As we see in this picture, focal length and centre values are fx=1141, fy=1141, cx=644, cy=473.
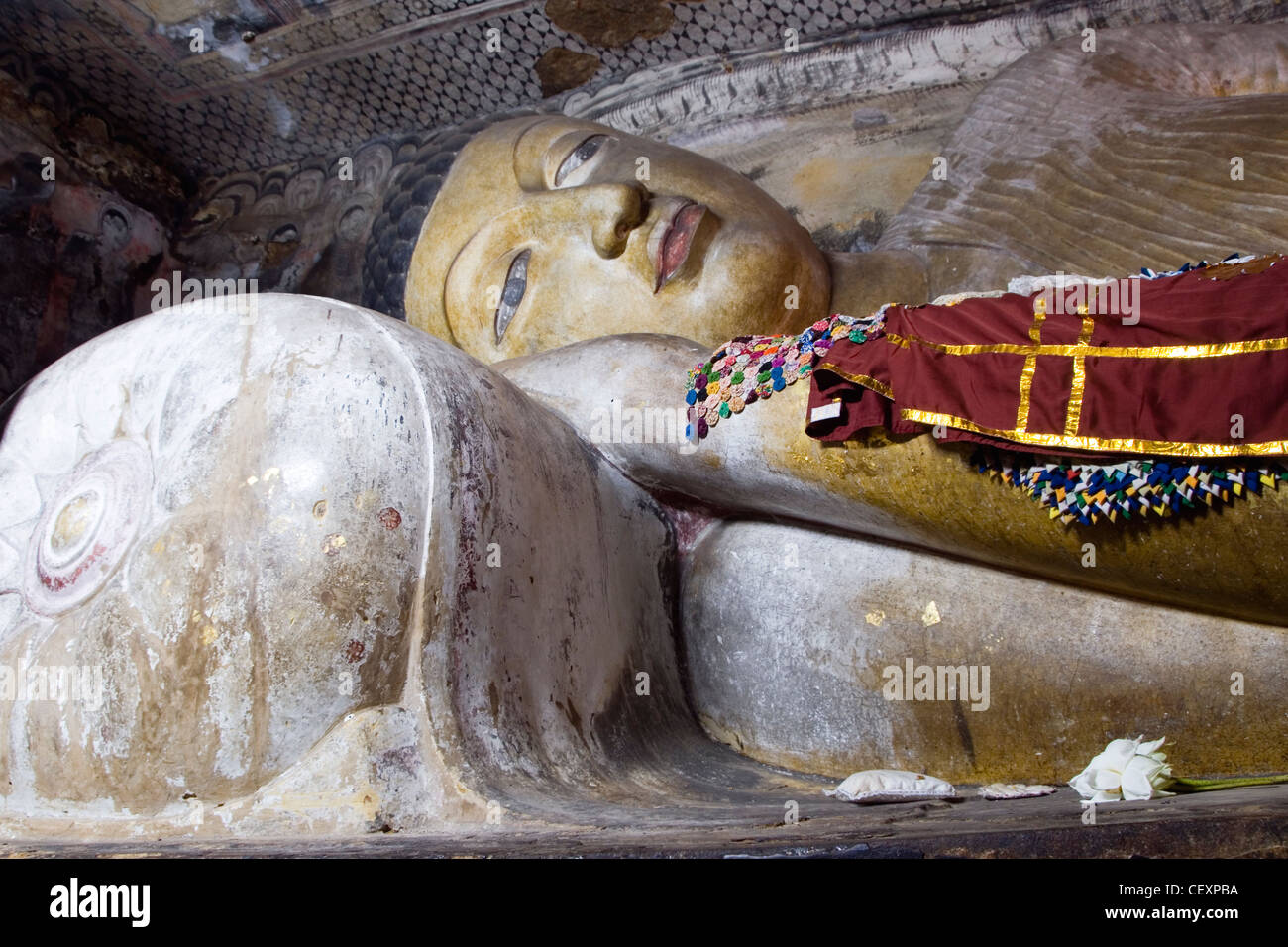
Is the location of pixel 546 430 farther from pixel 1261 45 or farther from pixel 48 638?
pixel 1261 45

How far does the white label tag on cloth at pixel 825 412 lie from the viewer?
1855mm

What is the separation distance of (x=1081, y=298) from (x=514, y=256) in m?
1.64

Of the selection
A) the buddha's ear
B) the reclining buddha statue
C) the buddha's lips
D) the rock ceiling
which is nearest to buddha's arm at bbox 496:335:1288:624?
the reclining buddha statue

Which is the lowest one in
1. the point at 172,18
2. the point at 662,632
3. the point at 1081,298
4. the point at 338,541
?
the point at 662,632

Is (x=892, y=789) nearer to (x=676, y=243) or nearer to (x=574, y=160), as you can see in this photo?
(x=676, y=243)

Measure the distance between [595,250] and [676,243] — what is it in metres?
0.20

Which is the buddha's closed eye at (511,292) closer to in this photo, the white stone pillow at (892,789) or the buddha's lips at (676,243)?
the buddha's lips at (676,243)

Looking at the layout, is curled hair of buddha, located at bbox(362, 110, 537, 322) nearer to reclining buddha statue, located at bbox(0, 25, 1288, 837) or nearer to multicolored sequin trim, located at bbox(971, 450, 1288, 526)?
reclining buddha statue, located at bbox(0, 25, 1288, 837)

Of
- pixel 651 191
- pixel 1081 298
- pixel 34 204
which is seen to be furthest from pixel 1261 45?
pixel 34 204

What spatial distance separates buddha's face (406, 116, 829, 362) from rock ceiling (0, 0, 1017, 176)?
76 centimetres

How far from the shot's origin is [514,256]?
296 cm

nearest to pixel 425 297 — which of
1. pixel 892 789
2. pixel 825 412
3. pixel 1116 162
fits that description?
pixel 825 412

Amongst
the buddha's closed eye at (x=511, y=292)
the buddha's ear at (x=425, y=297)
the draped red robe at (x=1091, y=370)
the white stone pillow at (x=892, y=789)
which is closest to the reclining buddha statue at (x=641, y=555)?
the draped red robe at (x=1091, y=370)

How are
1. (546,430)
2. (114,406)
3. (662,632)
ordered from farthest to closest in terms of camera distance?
(662,632)
(546,430)
(114,406)
